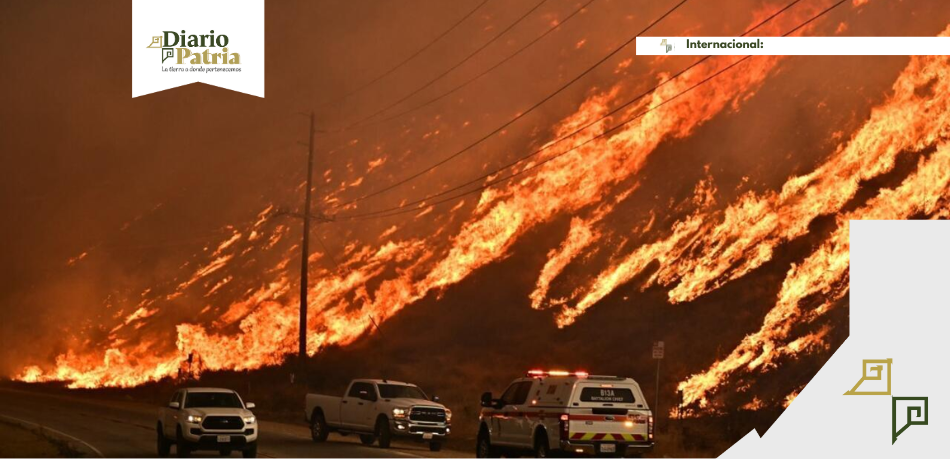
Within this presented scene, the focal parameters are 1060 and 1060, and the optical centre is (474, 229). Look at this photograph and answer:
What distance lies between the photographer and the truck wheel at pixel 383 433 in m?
33.0

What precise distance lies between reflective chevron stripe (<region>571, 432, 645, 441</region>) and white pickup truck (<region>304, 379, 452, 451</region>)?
944cm

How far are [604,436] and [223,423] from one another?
33.0ft

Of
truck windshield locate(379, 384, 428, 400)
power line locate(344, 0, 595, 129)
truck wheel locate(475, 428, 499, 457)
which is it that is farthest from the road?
power line locate(344, 0, 595, 129)

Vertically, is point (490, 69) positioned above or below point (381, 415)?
above

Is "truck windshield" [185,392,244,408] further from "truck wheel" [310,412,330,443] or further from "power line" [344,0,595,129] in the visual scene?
"power line" [344,0,595,129]

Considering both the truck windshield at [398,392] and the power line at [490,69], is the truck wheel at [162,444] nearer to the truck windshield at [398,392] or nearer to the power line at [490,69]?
the truck windshield at [398,392]

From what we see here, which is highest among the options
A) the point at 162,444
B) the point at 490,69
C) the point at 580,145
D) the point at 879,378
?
the point at 490,69

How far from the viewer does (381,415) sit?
33500mm

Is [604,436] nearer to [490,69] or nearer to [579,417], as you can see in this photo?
[579,417]

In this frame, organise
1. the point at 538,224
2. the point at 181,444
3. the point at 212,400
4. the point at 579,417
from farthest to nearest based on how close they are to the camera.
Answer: the point at 538,224
the point at 212,400
the point at 181,444
the point at 579,417

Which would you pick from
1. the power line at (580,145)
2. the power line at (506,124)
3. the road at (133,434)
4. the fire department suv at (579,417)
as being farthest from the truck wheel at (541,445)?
the power line at (506,124)

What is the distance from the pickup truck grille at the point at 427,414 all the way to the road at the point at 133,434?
3.21 feet

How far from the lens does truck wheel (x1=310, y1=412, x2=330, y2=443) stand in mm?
35312

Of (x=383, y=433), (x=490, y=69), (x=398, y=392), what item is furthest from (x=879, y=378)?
(x=490, y=69)
